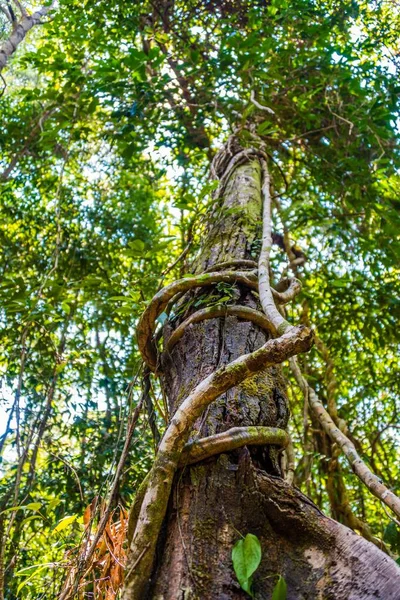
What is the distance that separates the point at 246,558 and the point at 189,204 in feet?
8.27

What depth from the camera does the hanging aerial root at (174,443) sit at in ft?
2.81

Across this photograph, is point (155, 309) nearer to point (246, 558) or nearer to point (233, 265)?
point (233, 265)

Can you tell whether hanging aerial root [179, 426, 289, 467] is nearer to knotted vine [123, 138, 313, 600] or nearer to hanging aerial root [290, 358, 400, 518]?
knotted vine [123, 138, 313, 600]

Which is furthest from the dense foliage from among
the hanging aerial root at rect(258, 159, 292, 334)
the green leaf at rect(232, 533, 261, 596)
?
the green leaf at rect(232, 533, 261, 596)

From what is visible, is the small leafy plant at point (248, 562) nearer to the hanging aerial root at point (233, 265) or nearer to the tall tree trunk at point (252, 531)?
the tall tree trunk at point (252, 531)

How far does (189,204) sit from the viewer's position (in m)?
3.13

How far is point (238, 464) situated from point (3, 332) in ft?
7.92

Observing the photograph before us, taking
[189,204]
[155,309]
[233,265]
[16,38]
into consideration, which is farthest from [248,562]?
[16,38]

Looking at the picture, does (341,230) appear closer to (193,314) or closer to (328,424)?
(328,424)

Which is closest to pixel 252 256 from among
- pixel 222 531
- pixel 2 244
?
pixel 222 531

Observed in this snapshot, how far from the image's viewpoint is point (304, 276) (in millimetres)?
3715

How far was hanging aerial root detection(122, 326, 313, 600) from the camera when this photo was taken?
2.81 feet

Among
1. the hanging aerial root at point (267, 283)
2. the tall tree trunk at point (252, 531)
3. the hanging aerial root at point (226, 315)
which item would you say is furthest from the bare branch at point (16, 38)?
the tall tree trunk at point (252, 531)

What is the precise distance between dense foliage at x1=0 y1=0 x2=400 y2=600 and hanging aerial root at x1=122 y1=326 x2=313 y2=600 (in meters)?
1.33
